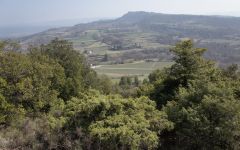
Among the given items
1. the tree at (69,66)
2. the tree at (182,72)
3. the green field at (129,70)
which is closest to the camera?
the tree at (182,72)

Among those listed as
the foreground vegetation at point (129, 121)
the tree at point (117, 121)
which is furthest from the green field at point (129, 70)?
the tree at point (117, 121)

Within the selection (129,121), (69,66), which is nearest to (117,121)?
(129,121)

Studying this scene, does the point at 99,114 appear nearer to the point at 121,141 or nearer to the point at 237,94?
the point at 121,141

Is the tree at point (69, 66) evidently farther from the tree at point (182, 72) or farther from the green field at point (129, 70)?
the green field at point (129, 70)

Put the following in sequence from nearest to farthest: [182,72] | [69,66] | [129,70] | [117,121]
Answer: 1. [117,121]
2. [182,72]
3. [69,66]
4. [129,70]

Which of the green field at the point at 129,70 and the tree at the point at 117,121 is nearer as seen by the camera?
the tree at the point at 117,121

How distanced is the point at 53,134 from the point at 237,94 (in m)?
10.9

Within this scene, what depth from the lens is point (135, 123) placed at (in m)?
15.3

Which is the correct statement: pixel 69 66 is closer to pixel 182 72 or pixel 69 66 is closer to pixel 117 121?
pixel 182 72

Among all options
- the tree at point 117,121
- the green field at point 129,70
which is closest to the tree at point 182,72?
the tree at point 117,121

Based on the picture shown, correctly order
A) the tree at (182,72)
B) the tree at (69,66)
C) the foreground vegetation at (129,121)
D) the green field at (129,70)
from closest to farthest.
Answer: the foreground vegetation at (129,121) → the tree at (182,72) → the tree at (69,66) → the green field at (129,70)

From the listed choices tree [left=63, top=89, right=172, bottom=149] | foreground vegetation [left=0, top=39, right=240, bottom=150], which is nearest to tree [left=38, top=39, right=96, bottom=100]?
foreground vegetation [left=0, top=39, right=240, bottom=150]

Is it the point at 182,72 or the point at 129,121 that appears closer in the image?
the point at 129,121

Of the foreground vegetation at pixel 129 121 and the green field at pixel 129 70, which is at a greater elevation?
the foreground vegetation at pixel 129 121
